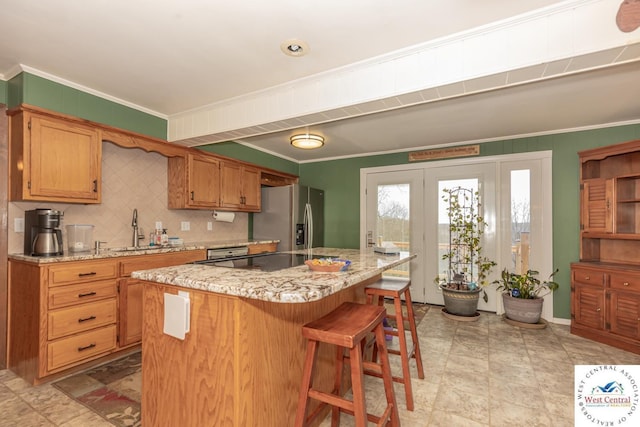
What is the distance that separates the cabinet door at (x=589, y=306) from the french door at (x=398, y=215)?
5.79 ft

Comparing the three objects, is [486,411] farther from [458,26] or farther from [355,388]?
[458,26]

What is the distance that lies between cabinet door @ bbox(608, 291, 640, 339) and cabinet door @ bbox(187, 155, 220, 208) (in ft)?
14.5

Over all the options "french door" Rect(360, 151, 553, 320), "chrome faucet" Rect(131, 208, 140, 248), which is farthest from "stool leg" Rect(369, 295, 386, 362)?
"chrome faucet" Rect(131, 208, 140, 248)

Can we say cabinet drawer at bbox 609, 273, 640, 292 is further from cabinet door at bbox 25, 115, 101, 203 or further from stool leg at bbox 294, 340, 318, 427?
cabinet door at bbox 25, 115, 101, 203

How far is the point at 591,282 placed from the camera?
3.17m

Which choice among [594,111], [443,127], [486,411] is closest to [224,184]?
[443,127]

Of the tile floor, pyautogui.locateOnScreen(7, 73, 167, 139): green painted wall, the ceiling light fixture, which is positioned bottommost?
the tile floor

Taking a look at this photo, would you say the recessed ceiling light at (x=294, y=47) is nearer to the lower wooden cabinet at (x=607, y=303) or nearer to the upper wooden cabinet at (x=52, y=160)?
the upper wooden cabinet at (x=52, y=160)

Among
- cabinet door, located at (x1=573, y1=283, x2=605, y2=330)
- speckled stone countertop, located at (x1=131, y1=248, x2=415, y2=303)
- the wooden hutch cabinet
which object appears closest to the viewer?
speckled stone countertop, located at (x1=131, y1=248, x2=415, y2=303)

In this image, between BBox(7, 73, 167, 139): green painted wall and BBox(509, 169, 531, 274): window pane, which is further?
BBox(509, 169, 531, 274): window pane

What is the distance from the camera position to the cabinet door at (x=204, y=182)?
141 inches

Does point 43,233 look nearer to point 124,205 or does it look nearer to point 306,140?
point 124,205

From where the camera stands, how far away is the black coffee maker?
93.4 inches

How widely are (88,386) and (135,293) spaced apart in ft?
2.45
